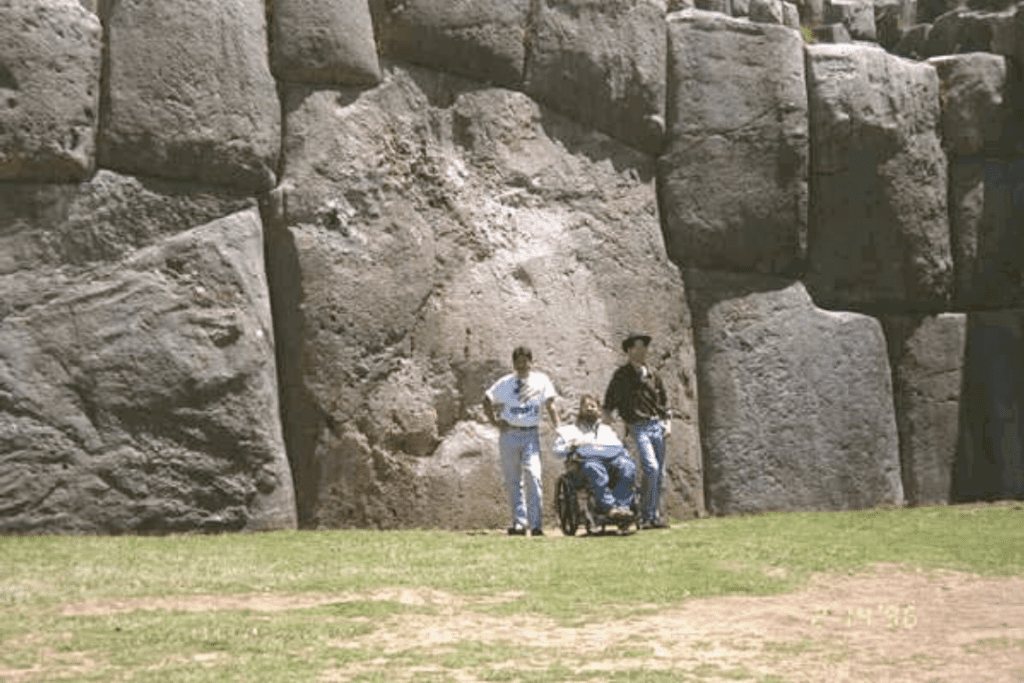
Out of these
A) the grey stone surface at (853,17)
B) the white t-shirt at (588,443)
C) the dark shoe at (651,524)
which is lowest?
the dark shoe at (651,524)

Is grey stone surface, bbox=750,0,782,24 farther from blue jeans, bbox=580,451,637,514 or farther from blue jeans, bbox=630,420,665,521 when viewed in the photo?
blue jeans, bbox=580,451,637,514

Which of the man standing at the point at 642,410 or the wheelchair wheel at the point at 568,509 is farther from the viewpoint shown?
the man standing at the point at 642,410

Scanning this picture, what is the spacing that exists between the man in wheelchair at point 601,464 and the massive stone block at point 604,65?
367 cm

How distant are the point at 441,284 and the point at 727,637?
6665mm

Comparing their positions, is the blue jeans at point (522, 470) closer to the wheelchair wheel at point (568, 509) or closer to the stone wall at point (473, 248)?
the wheelchair wheel at point (568, 509)

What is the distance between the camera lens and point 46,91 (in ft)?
36.4

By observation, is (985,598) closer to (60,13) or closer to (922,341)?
(922,341)

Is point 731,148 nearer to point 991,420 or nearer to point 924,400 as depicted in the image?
point 924,400

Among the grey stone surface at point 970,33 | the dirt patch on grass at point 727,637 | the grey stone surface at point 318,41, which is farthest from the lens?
the grey stone surface at point 970,33

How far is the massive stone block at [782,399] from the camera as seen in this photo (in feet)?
44.6

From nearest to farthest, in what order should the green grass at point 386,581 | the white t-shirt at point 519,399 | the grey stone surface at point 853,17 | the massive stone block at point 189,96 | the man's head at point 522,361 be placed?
1. the green grass at point 386,581
2. the white t-shirt at point 519,399
3. the man's head at point 522,361
4. the massive stone block at point 189,96
5. the grey stone surface at point 853,17

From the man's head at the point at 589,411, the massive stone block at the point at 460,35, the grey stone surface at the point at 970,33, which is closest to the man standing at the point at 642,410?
the man's head at the point at 589,411

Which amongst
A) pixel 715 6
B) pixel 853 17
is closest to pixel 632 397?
pixel 715 6

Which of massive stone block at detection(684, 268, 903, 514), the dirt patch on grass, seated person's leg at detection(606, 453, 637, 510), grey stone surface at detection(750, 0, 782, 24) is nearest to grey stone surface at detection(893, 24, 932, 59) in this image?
grey stone surface at detection(750, 0, 782, 24)
